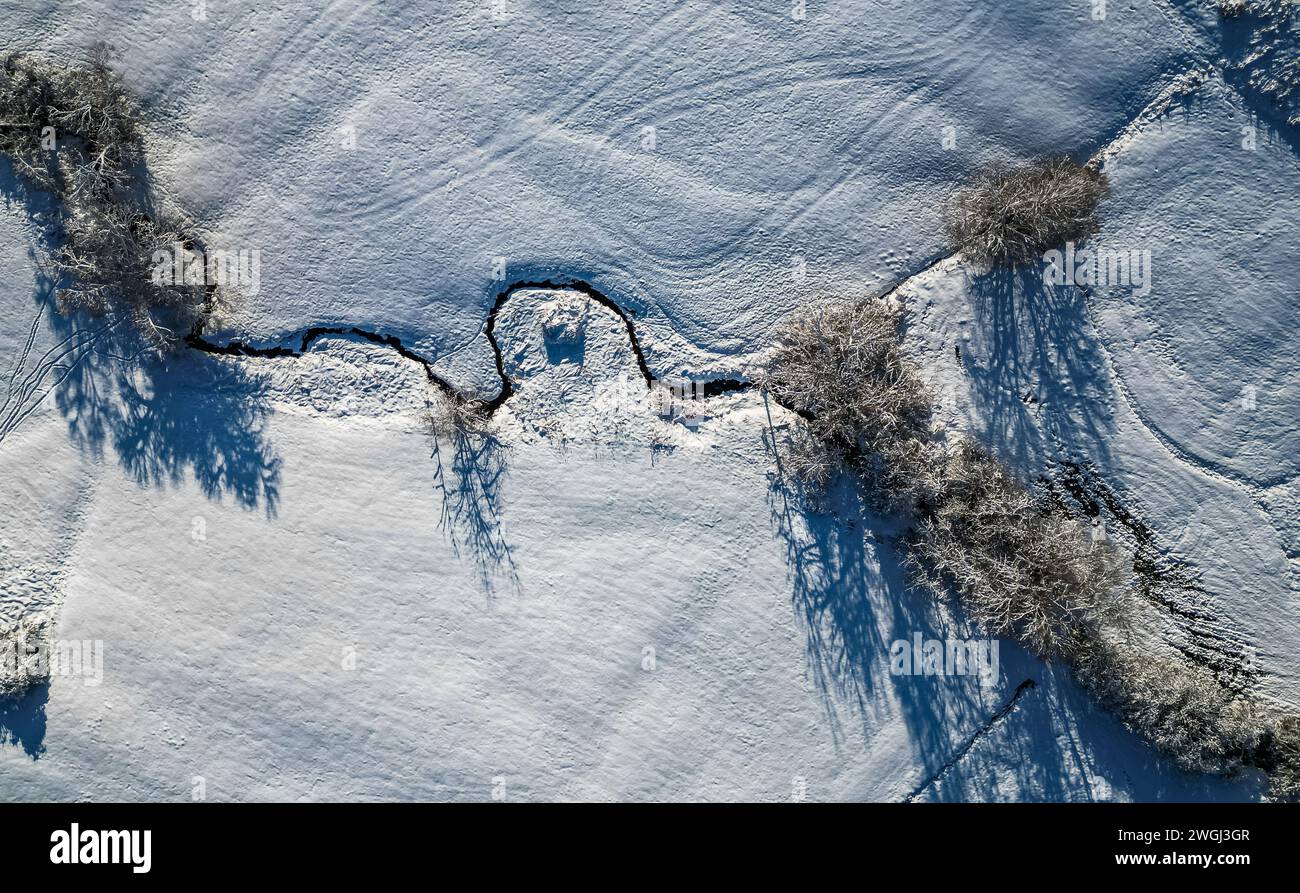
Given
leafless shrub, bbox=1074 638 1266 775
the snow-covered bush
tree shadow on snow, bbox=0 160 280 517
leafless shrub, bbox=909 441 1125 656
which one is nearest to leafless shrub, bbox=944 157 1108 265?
leafless shrub, bbox=909 441 1125 656

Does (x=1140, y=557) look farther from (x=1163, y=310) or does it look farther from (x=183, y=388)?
(x=183, y=388)

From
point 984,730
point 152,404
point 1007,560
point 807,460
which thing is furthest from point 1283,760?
point 152,404

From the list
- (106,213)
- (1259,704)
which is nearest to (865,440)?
(1259,704)

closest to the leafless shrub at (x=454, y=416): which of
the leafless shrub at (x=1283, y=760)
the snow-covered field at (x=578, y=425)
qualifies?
the snow-covered field at (x=578, y=425)

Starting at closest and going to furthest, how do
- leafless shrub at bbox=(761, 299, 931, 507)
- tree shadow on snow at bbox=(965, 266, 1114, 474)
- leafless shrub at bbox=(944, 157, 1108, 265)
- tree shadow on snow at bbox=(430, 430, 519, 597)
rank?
leafless shrub at bbox=(944, 157, 1108, 265) < leafless shrub at bbox=(761, 299, 931, 507) < tree shadow on snow at bbox=(965, 266, 1114, 474) < tree shadow on snow at bbox=(430, 430, 519, 597)

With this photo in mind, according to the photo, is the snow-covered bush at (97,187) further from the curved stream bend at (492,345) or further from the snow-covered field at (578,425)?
the curved stream bend at (492,345)

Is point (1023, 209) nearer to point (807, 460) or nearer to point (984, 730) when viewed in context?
point (807, 460)

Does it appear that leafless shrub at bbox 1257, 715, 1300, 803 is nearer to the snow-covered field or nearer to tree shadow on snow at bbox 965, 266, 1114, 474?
the snow-covered field
